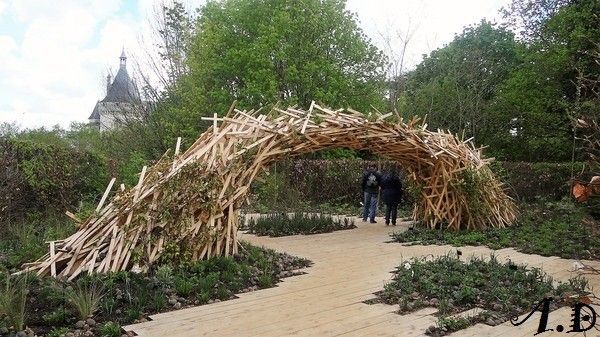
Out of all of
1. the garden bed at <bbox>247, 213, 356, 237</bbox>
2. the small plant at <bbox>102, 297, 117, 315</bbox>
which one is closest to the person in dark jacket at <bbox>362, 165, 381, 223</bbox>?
the garden bed at <bbox>247, 213, 356, 237</bbox>

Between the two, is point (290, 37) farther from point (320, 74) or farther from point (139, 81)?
point (139, 81)

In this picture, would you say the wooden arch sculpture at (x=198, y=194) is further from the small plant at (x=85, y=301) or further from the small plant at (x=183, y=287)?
the small plant at (x=85, y=301)

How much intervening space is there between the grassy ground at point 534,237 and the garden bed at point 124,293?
12.4 ft

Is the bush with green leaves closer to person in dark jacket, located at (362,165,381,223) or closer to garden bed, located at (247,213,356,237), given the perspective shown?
garden bed, located at (247,213,356,237)

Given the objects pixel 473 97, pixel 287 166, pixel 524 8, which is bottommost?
pixel 287 166

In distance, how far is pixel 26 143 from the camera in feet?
28.9

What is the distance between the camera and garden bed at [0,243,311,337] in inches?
155

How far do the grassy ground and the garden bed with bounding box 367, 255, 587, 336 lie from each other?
2.18 metres

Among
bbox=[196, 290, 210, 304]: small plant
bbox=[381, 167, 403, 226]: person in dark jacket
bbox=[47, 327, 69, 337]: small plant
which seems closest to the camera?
bbox=[47, 327, 69, 337]: small plant

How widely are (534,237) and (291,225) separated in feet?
14.7

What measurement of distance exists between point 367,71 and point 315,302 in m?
17.0

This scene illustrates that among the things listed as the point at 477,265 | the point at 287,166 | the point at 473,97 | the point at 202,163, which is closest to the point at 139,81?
the point at 287,166

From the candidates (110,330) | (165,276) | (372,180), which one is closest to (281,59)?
(372,180)

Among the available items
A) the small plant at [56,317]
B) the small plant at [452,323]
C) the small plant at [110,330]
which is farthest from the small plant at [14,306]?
the small plant at [452,323]
